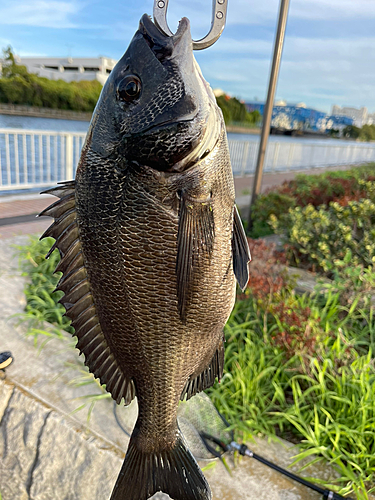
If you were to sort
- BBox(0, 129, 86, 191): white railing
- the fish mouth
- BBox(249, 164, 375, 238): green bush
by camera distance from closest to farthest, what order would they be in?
1. the fish mouth
2. BBox(249, 164, 375, 238): green bush
3. BBox(0, 129, 86, 191): white railing

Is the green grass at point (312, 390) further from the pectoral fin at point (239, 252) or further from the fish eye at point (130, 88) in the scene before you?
the fish eye at point (130, 88)

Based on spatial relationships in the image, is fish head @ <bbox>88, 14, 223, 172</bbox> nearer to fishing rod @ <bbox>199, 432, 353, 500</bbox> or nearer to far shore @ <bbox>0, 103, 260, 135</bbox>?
fishing rod @ <bbox>199, 432, 353, 500</bbox>

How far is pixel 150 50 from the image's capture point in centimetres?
100

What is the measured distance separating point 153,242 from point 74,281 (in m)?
0.31

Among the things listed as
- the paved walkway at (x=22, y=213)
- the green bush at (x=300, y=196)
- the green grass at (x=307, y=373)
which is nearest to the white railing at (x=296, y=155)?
the paved walkway at (x=22, y=213)

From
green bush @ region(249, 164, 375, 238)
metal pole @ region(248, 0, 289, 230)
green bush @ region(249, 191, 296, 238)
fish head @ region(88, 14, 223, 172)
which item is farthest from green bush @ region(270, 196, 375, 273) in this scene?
fish head @ region(88, 14, 223, 172)

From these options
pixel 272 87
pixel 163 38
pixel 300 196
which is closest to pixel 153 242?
pixel 163 38

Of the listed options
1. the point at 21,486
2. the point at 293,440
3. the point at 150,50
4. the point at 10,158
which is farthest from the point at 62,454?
the point at 10,158

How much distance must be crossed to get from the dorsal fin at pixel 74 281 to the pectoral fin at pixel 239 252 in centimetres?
48

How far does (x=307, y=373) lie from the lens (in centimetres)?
265

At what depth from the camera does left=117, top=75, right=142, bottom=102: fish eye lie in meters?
1.02

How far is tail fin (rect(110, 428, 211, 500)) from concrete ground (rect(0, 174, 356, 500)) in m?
0.73

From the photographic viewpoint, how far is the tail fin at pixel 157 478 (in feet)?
4.08

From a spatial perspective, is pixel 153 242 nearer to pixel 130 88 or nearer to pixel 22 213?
pixel 130 88
